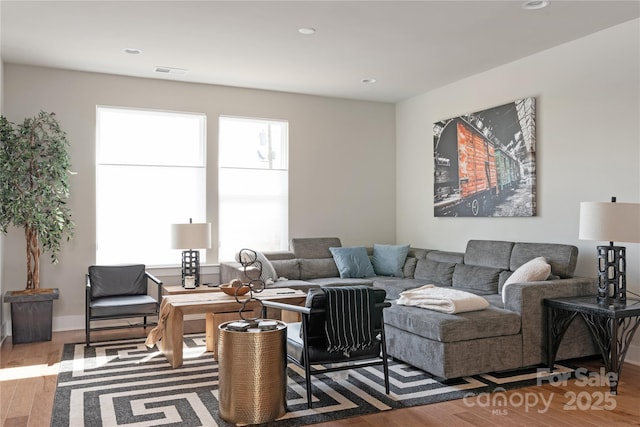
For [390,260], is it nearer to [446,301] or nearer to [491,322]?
[446,301]

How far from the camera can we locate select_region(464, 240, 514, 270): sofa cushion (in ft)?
16.4

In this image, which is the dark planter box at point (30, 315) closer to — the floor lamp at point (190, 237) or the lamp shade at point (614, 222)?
the floor lamp at point (190, 237)

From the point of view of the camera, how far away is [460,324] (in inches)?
146

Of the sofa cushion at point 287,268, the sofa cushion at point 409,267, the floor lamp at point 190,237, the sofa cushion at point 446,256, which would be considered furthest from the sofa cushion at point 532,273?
the floor lamp at point 190,237

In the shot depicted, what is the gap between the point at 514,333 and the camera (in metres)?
3.93

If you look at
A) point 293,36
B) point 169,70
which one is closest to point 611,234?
point 293,36

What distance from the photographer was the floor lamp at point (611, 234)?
12.2 ft

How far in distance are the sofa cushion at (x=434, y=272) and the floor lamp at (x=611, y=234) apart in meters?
1.76

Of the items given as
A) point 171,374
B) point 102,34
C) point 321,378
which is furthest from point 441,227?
point 102,34

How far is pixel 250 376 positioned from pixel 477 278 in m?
2.82

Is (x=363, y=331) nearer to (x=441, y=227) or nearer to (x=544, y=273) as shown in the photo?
(x=544, y=273)

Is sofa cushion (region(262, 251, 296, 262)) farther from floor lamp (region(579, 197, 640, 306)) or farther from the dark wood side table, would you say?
floor lamp (region(579, 197, 640, 306))

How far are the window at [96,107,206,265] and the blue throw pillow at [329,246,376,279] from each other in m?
1.55

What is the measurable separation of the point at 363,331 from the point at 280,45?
2.66 m
